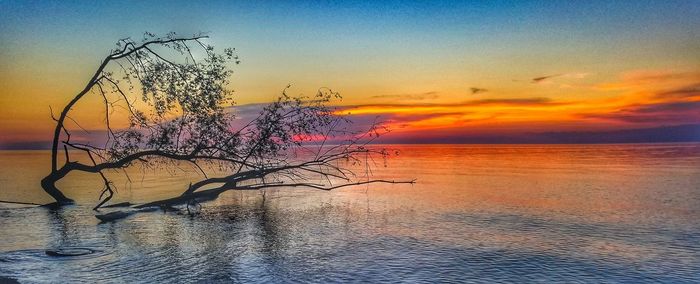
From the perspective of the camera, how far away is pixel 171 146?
27.5 meters

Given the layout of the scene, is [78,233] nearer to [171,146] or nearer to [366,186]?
[171,146]

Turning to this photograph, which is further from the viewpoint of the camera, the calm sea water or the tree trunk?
the tree trunk

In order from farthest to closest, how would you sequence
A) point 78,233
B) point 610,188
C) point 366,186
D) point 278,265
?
point 366,186, point 610,188, point 78,233, point 278,265

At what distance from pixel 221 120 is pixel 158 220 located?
6.05m

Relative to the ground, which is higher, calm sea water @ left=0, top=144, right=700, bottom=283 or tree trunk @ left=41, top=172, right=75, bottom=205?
tree trunk @ left=41, top=172, right=75, bottom=205

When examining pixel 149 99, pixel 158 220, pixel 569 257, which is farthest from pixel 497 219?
pixel 149 99

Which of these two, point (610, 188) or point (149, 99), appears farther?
point (610, 188)

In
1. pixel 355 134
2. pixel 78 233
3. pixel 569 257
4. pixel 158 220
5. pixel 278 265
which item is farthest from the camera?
pixel 355 134

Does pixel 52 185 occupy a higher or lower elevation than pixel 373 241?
higher

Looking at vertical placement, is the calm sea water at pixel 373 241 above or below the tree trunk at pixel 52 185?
below

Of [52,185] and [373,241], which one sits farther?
[52,185]

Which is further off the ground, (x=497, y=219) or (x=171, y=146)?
(x=171, y=146)

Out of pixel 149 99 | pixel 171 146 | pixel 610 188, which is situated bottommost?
pixel 610 188

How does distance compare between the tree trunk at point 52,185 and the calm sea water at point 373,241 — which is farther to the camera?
the tree trunk at point 52,185
